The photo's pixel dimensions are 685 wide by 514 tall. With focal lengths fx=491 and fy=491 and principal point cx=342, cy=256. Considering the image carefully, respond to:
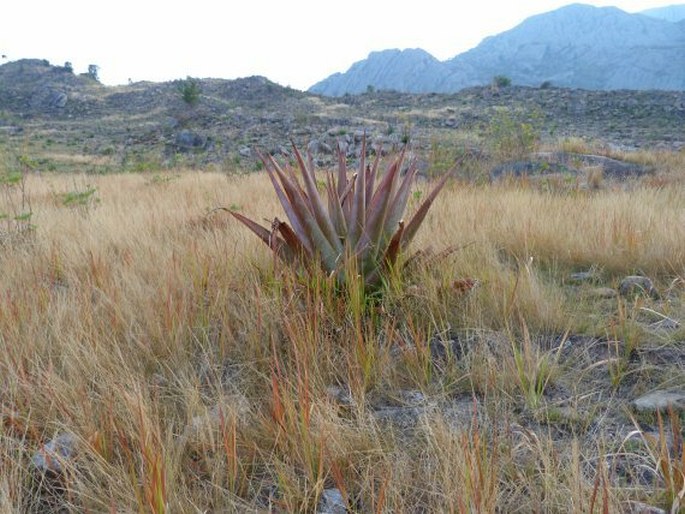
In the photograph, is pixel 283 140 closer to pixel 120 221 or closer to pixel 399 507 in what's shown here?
pixel 120 221

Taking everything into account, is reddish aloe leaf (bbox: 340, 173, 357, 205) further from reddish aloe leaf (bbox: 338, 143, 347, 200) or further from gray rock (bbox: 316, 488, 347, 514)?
gray rock (bbox: 316, 488, 347, 514)

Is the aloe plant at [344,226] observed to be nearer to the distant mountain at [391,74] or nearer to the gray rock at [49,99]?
the gray rock at [49,99]

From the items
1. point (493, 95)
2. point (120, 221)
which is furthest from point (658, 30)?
Answer: point (120, 221)

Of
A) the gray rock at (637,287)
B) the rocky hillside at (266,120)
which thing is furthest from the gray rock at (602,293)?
the rocky hillside at (266,120)

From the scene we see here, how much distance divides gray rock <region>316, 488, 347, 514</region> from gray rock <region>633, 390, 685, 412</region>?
94cm

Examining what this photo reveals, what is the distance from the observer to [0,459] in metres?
1.20

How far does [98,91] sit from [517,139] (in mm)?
45258

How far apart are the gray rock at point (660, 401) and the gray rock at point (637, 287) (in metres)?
0.92

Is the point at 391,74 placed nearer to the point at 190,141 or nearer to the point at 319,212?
the point at 190,141

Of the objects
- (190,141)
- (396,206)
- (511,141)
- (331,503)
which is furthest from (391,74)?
(331,503)

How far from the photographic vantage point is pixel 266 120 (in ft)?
66.3

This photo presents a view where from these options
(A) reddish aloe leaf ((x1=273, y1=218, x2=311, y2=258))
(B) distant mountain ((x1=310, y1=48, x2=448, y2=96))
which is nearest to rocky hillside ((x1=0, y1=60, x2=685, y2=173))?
(A) reddish aloe leaf ((x1=273, y1=218, x2=311, y2=258))

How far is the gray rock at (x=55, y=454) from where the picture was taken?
3.95 feet

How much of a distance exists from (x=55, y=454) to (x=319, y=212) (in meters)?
1.42
